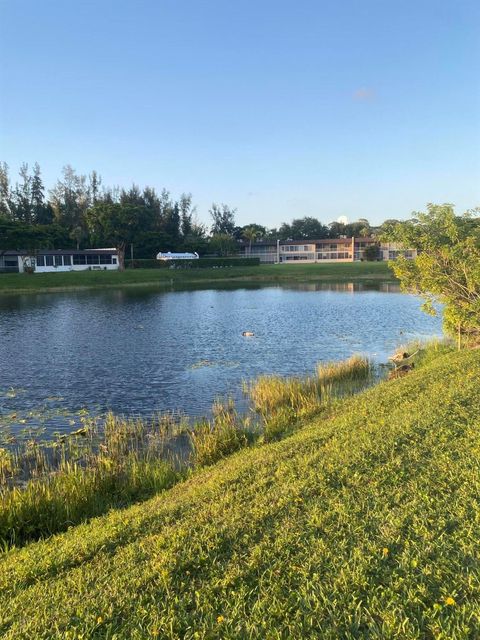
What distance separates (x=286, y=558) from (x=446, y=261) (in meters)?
14.9

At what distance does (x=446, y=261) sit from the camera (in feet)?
57.0

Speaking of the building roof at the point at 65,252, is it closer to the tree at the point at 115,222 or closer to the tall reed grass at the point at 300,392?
the tree at the point at 115,222

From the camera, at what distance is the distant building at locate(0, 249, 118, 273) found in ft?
279

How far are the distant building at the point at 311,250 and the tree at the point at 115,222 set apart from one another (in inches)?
1966

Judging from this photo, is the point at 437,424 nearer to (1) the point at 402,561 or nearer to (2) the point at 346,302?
(1) the point at 402,561

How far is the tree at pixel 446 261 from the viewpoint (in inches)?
→ 651

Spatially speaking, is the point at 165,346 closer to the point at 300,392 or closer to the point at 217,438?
the point at 300,392

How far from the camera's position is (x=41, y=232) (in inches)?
2862

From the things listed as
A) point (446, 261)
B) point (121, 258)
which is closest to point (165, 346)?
point (446, 261)

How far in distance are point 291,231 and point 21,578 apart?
159m

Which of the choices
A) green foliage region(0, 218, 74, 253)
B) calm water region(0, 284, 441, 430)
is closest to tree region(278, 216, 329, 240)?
green foliage region(0, 218, 74, 253)

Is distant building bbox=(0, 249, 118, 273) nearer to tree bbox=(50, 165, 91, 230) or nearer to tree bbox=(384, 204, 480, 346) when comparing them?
tree bbox=(50, 165, 91, 230)

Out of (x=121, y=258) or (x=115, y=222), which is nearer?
(x=115, y=222)

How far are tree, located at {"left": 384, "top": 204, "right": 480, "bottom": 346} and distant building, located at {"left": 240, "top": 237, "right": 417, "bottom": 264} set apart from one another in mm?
112738
